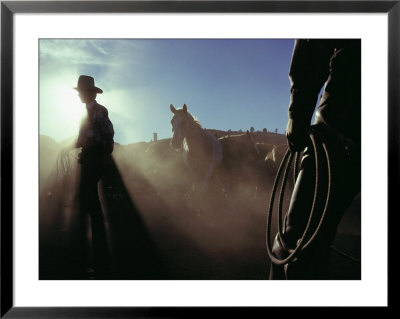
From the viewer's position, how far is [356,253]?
181 centimetres

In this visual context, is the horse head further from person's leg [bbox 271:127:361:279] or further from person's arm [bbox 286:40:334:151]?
person's leg [bbox 271:127:361:279]

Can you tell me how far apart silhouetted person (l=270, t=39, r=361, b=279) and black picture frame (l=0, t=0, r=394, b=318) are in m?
0.17

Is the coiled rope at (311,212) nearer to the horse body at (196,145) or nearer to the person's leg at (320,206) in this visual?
the person's leg at (320,206)

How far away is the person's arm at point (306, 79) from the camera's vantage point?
1740mm

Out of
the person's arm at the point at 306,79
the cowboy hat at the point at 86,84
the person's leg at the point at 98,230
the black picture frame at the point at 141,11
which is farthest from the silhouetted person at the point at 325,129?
the cowboy hat at the point at 86,84

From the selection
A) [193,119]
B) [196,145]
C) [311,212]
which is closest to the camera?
[311,212]

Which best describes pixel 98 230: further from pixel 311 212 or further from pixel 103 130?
pixel 311 212

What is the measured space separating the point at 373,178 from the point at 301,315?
83 cm

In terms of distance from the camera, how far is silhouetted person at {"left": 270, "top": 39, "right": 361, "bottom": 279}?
175 centimetres

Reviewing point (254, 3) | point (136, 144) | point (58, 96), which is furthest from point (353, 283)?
point (58, 96)

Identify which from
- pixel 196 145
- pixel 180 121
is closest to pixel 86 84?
pixel 180 121

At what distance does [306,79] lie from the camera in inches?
68.7

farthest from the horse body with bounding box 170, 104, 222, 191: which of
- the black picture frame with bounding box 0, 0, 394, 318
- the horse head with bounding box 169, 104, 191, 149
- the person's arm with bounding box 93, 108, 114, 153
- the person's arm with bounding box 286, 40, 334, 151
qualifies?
the black picture frame with bounding box 0, 0, 394, 318

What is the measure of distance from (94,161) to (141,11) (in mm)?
848
